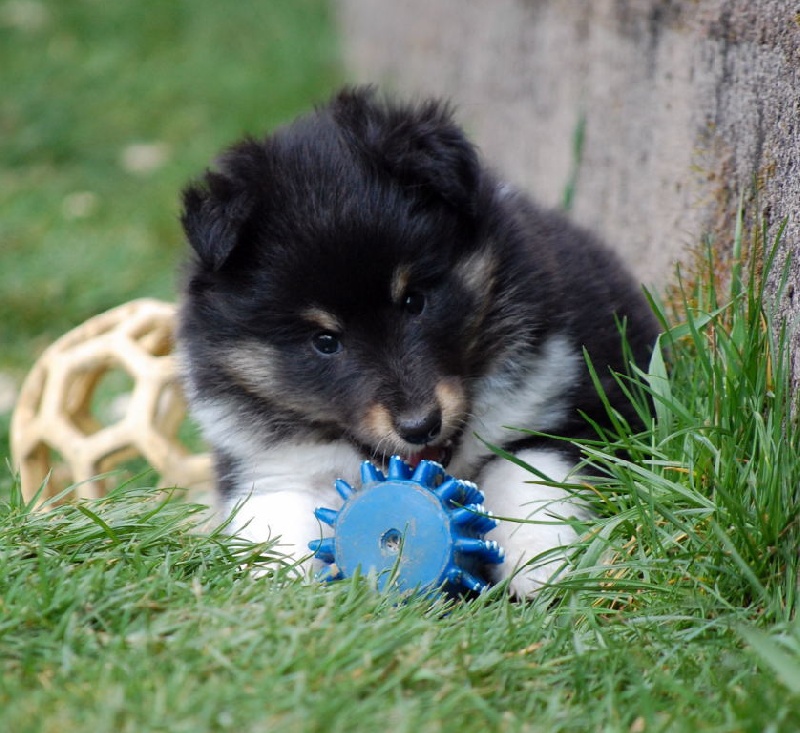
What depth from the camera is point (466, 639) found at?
242 cm

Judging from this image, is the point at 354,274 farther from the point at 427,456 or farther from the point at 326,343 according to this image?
the point at 427,456

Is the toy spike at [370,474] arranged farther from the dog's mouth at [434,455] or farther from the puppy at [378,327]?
the dog's mouth at [434,455]

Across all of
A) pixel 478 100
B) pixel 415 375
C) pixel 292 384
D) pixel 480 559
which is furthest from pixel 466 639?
pixel 478 100

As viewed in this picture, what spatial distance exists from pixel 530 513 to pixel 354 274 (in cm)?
78

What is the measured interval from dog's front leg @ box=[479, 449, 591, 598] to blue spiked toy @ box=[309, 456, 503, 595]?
0.36 feet

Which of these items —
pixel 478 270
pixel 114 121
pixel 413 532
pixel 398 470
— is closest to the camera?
pixel 413 532

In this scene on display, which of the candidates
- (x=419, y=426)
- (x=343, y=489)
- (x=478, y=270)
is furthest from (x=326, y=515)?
(x=478, y=270)

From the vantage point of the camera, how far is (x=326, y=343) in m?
3.13

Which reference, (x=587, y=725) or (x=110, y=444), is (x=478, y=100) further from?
(x=587, y=725)

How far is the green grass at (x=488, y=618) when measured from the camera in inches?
83.3

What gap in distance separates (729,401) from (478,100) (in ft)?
15.1

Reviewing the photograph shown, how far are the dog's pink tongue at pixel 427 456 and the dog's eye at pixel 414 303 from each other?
42 cm

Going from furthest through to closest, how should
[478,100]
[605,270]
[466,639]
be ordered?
[478,100] < [605,270] < [466,639]

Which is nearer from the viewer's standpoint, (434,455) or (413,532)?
(413,532)
